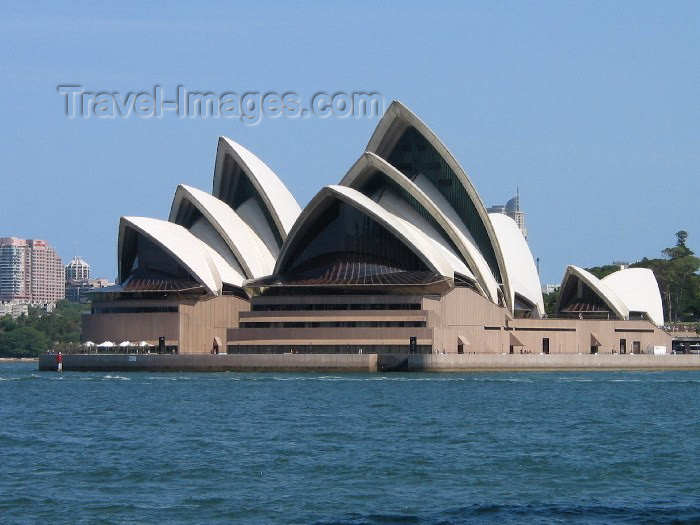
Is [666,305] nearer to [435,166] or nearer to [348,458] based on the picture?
[435,166]

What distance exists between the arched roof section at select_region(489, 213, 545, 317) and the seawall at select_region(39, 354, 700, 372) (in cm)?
994

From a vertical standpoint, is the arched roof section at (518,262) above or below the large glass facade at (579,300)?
above

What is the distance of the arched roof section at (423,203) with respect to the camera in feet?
293

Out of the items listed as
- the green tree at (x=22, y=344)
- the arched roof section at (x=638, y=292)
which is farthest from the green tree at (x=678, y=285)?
the green tree at (x=22, y=344)

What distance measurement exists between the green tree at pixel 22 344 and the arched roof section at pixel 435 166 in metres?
96.0

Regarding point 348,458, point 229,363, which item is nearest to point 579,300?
point 229,363

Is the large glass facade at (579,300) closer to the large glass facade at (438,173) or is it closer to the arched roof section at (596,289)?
the arched roof section at (596,289)

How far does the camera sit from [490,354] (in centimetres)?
8875

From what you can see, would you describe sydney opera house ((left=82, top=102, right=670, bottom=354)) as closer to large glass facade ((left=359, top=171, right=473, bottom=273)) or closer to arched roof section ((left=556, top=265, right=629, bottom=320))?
large glass facade ((left=359, top=171, right=473, bottom=273))

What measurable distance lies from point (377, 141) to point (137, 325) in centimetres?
1993

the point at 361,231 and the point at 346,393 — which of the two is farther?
the point at 361,231

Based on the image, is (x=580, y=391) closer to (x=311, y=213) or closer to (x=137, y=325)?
(x=311, y=213)

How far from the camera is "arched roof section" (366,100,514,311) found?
9131cm

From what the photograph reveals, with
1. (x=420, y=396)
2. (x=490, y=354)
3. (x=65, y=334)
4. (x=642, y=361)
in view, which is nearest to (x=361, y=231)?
(x=490, y=354)
